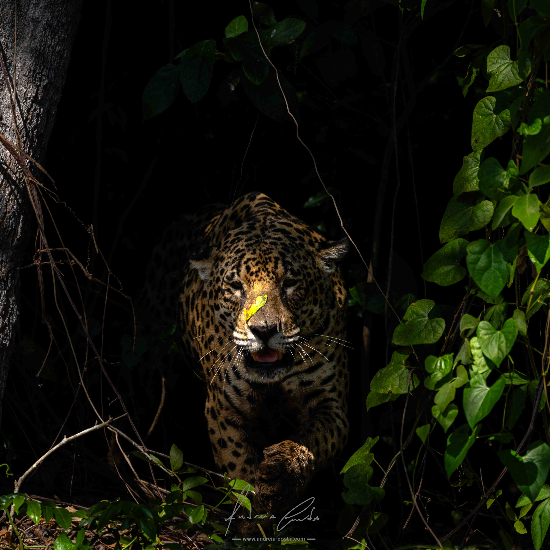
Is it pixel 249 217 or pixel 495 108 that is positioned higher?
pixel 495 108

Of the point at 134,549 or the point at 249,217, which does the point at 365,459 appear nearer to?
the point at 134,549

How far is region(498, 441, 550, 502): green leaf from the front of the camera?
253 cm

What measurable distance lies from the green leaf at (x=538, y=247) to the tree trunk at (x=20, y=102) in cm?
215

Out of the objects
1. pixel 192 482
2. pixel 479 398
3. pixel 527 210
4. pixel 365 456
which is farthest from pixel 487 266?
pixel 192 482

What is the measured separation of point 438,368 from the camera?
2734 mm

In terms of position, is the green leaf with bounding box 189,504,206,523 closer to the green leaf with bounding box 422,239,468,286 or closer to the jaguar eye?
the green leaf with bounding box 422,239,468,286

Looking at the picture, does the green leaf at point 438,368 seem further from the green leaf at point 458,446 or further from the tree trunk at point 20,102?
the tree trunk at point 20,102

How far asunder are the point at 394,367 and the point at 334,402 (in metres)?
1.51

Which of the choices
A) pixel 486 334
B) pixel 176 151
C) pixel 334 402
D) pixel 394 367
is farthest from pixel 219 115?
pixel 486 334

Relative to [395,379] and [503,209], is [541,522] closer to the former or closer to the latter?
[395,379]

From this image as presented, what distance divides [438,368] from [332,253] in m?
2.02

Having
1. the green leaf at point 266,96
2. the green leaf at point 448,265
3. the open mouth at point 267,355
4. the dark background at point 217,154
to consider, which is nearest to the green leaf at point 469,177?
the green leaf at point 448,265

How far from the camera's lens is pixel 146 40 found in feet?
19.2

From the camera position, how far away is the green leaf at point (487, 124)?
2.77m
